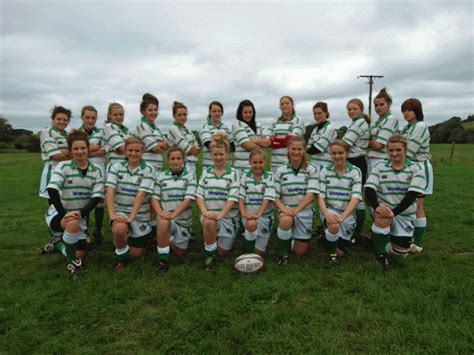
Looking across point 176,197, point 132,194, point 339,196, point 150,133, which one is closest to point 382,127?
point 339,196

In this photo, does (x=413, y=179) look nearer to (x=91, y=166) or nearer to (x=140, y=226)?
(x=140, y=226)

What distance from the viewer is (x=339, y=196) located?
15.5 ft

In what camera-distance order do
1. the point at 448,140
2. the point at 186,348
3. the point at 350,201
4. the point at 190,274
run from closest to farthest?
the point at 186,348 → the point at 190,274 → the point at 350,201 → the point at 448,140

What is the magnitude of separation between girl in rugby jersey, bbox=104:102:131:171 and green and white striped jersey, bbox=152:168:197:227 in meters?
1.01

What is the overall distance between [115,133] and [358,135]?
384 centimetres

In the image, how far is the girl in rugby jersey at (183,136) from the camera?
5.50 m

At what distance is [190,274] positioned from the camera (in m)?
4.29

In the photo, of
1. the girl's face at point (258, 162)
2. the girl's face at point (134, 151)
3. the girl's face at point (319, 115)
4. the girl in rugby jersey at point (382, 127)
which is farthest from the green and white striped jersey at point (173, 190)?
the girl in rugby jersey at point (382, 127)

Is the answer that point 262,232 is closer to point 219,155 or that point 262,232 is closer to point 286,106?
point 219,155

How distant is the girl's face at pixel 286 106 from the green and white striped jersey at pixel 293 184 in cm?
110

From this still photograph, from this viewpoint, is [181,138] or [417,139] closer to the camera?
[417,139]

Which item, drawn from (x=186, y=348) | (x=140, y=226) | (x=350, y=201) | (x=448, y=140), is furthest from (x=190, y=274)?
(x=448, y=140)

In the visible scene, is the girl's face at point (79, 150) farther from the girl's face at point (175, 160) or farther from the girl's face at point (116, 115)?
the girl's face at point (175, 160)

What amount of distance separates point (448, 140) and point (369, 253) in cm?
5395
